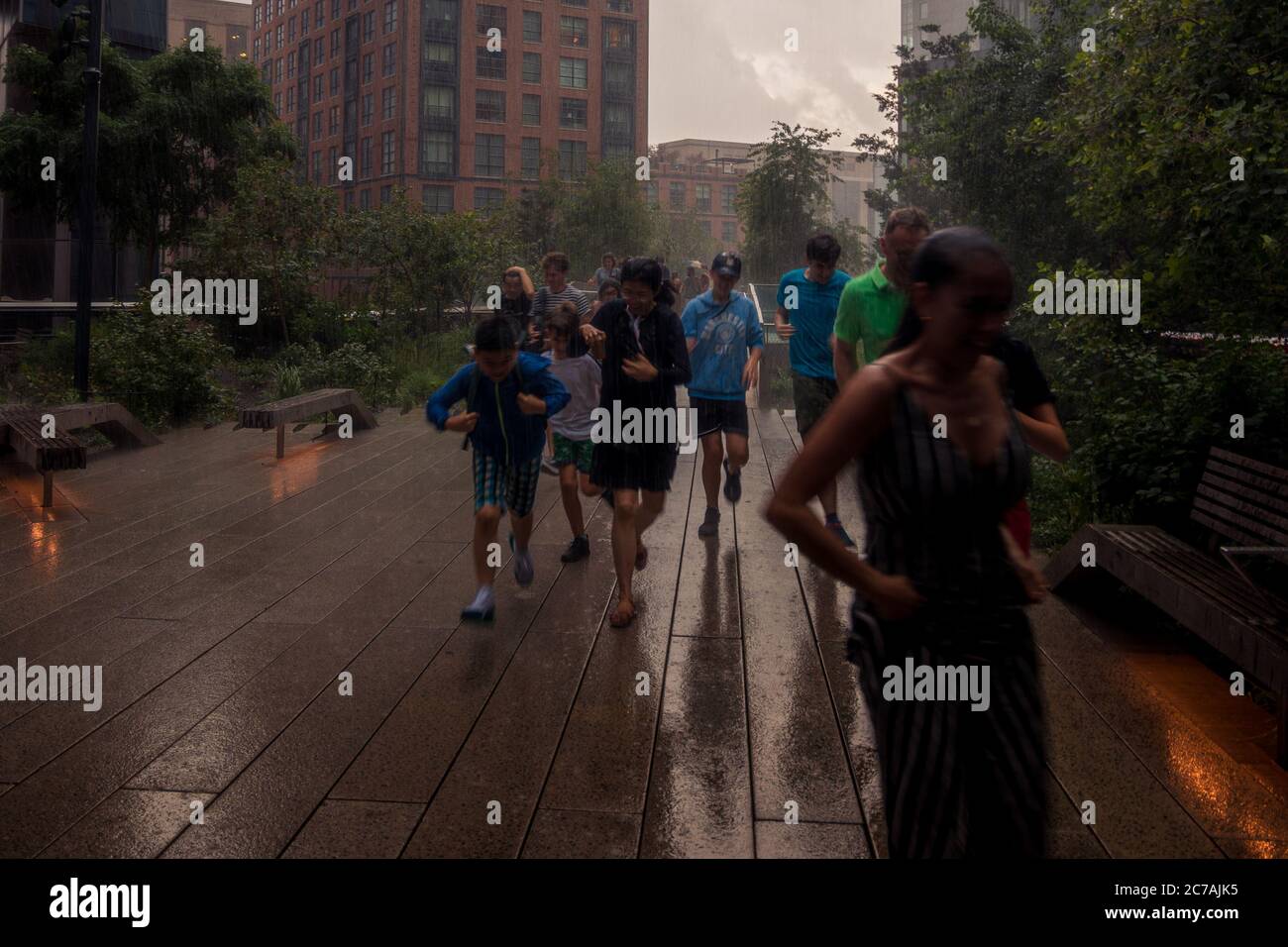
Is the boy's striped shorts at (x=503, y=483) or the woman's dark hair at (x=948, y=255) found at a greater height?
the woman's dark hair at (x=948, y=255)

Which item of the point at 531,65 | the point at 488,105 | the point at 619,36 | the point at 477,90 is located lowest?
the point at 488,105

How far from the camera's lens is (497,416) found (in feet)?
21.4

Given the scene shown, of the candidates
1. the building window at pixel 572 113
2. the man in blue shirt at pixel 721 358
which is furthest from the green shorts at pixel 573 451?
the building window at pixel 572 113

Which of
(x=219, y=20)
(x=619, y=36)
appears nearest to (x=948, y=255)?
(x=619, y=36)

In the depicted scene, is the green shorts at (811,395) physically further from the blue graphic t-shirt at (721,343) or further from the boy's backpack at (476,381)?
the boy's backpack at (476,381)

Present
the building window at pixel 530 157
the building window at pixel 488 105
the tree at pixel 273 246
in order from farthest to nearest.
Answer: the building window at pixel 530 157
the building window at pixel 488 105
the tree at pixel 273 246

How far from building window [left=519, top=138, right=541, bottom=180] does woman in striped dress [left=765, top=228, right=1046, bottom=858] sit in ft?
252

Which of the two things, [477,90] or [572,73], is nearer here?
[477,90]

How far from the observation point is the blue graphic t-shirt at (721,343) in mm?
8492

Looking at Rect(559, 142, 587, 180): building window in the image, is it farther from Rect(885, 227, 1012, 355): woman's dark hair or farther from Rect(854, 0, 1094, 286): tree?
Rect(885, 227, 1012, 355): woman's dark hair

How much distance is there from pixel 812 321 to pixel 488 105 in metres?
72.5

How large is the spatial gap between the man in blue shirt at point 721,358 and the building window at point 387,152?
234ft

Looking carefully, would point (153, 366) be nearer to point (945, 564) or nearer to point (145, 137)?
point (945, 564)

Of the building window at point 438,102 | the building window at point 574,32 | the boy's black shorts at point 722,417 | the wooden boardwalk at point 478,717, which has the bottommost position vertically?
the wooden boardwalk at point 478,717
